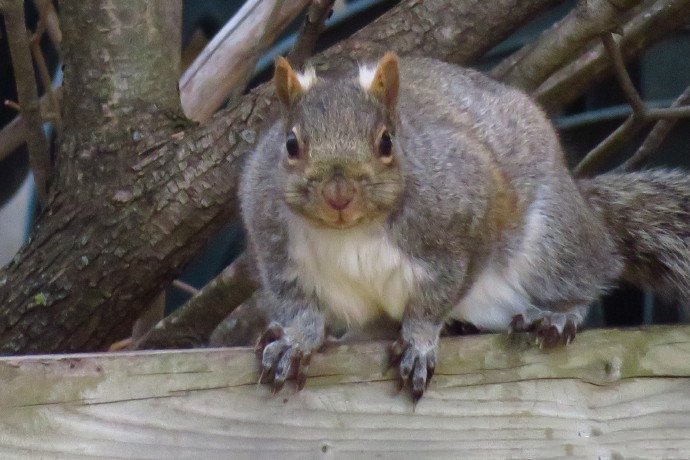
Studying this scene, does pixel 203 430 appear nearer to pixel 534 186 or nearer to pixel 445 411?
pixel 445 411

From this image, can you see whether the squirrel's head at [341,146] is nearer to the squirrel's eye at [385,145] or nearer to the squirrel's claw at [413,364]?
the squirrel's eye at [385,145]


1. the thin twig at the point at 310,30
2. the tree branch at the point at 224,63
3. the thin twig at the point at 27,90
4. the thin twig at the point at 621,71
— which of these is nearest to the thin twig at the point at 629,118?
the thin twig at the point at 621,71

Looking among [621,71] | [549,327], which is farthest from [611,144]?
[549,327]

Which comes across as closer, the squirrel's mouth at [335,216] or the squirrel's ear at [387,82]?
the squirrel's mouth at [335,216]

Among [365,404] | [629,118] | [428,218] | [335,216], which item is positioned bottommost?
[629,118]

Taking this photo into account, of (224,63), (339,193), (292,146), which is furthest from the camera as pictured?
(224,63)

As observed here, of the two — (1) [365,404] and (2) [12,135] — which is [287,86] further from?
(2) [12,135]

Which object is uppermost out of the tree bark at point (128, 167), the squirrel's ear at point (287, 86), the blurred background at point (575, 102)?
the squirrel's ear at point (287, 86)
